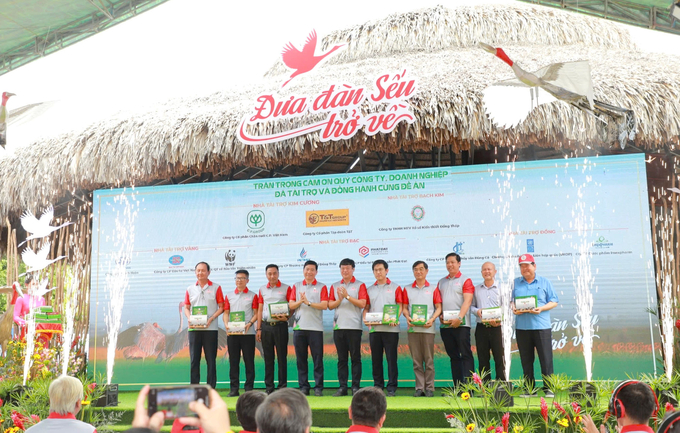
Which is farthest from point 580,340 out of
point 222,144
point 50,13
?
point 50,13

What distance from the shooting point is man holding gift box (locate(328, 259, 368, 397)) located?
20.8 ft

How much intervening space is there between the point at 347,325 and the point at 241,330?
42.1 inches

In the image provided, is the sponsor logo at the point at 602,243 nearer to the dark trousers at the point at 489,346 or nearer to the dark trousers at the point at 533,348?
the dark trousers at the point at 533,348

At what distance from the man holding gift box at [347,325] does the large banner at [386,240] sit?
474 millimetres

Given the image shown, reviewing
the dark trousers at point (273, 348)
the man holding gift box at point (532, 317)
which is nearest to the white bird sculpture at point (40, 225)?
the dark trousers at point (273, 348)

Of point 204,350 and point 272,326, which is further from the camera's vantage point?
point 204,350

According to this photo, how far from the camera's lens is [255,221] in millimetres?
7289

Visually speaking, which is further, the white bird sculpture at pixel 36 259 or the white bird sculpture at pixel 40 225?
the white bird sculpture at pixel 40 225

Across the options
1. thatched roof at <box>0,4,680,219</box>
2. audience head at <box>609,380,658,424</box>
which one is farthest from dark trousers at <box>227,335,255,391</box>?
audience head at <box>609,380,658,424</box>

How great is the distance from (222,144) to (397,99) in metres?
1.91

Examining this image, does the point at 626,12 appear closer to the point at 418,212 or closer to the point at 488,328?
the point at 418,212

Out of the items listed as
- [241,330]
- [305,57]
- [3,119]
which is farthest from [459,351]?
[3,119]

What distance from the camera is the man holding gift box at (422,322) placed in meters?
6.16

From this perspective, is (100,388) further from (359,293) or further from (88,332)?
(359,293)
